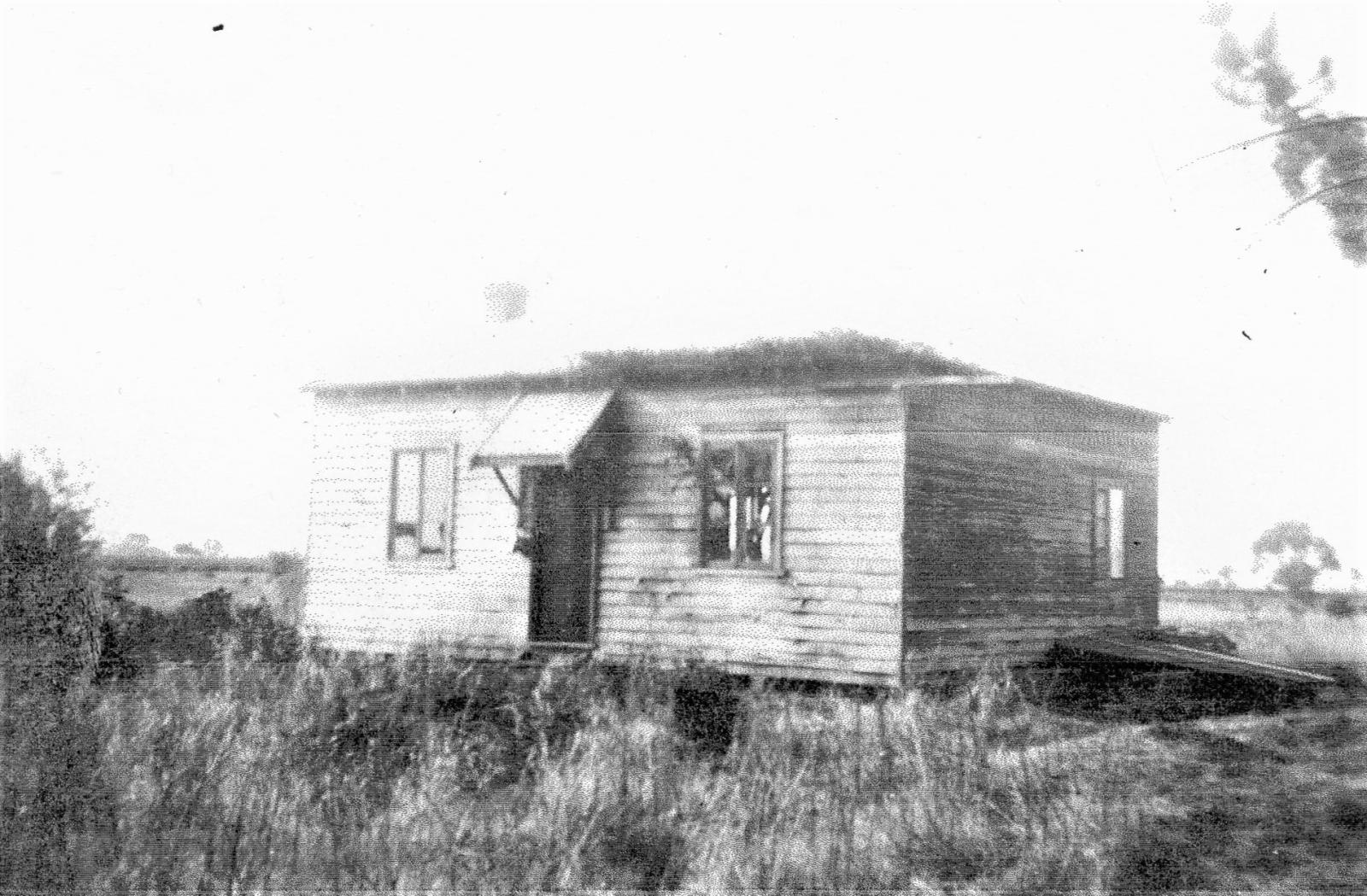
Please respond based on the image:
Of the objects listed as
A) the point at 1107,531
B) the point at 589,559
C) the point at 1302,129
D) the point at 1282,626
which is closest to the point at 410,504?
the point at 589,559

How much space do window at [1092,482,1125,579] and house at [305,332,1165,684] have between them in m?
0.07

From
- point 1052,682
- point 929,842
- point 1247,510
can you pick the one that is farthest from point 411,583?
point 1247,510

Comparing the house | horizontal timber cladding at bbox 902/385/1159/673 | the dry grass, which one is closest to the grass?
horizontal timber cladding at bbox 902/385/1159/673

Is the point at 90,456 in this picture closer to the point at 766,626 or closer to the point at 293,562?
the point at 766,626

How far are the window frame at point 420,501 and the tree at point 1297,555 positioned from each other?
63.4ft

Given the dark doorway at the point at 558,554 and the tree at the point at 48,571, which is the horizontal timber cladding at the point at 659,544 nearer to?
the dark doorway at the point at 558,554

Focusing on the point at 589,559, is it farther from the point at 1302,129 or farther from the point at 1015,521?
the point at 1302,129

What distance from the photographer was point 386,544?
18.0 m

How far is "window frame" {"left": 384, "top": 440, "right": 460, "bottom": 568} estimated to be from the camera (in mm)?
17453

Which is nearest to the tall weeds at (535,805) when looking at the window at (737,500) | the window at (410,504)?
the window at (737,500)

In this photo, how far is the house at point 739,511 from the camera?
14.6 m

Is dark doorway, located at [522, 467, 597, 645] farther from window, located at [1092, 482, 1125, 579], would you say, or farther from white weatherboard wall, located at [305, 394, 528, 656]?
window, located at [1092, 482, 1125, 579]

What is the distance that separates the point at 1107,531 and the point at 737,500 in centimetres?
606

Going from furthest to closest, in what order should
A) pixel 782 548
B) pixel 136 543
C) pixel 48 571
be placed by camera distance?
pixel 136 543, pixel 782 548, pixel 48 571
